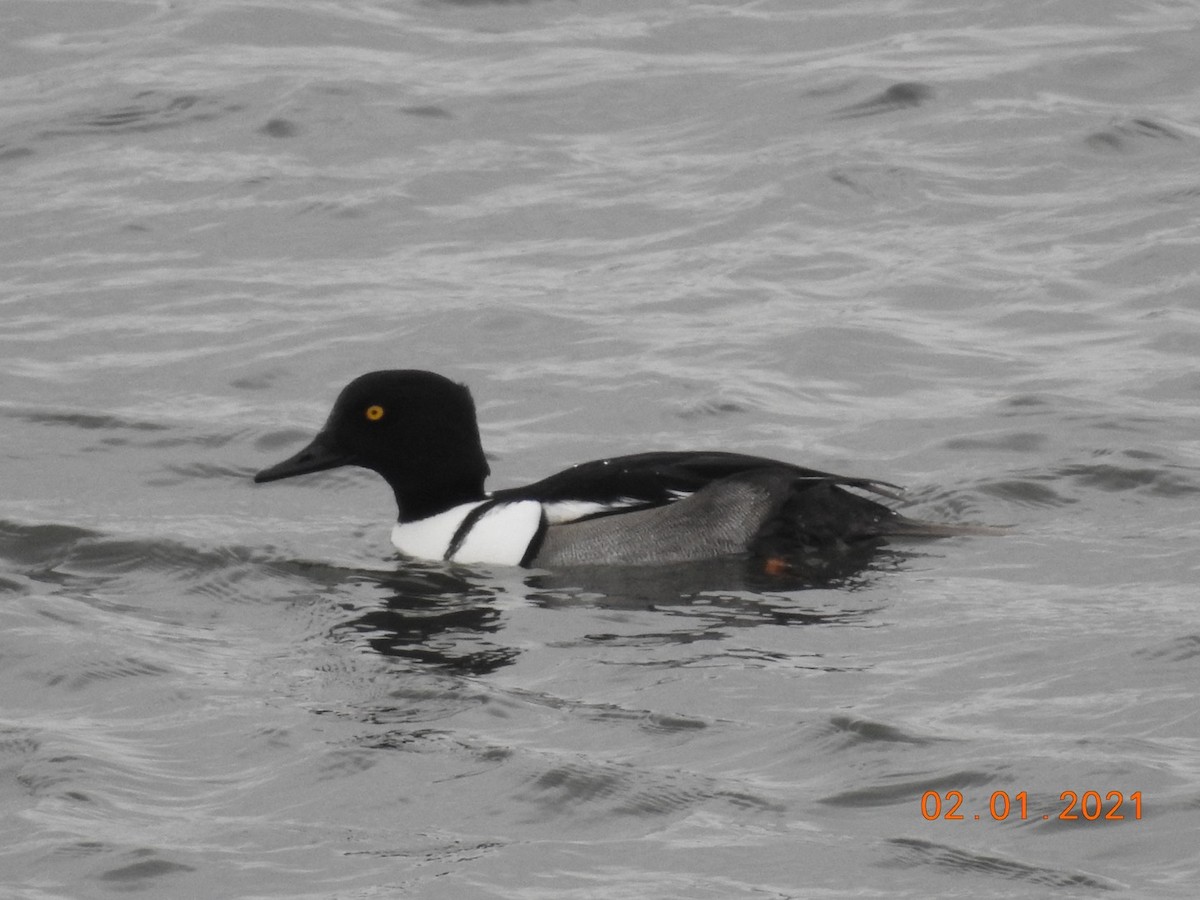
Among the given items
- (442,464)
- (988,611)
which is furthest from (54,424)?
(988,611)

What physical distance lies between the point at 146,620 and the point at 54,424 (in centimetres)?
280

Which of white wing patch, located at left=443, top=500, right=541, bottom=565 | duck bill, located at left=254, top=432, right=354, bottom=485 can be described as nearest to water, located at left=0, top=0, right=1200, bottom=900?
white wing patch, located at left=443, top=500, right=541, bottom=565

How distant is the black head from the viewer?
9.88 meters

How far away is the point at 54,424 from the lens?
11.1 m

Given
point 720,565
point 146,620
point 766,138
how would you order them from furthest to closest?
point 766,138, point 720,565, point 146,620

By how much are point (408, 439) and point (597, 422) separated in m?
1.48

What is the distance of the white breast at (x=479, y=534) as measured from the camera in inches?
374

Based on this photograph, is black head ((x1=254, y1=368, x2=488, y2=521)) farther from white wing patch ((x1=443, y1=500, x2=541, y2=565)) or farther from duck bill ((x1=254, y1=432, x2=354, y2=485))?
white wing patch ((x1=443, y1=500, x2=541, y2=565))

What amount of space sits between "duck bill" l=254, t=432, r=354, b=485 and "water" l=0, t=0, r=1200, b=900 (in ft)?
1.00

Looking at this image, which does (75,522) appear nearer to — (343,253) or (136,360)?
(136,360)
